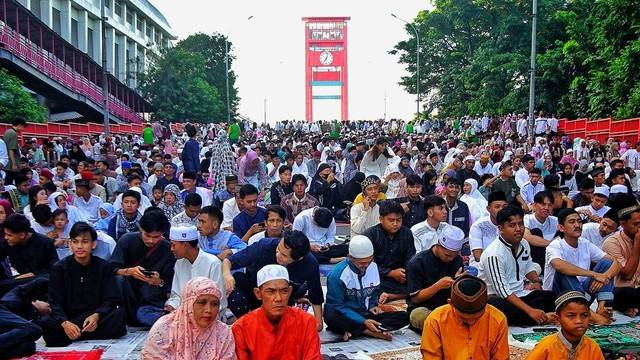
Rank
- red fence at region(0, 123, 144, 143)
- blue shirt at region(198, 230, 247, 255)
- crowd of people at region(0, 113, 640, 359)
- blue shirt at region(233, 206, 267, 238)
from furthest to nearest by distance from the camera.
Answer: red fence at region(0, 123, 144, 143) → blue shirt at region(233, 206, 267, 238) → blue shirt at region(198, 230, 247, 255) → crowd of people at region(0, 113, 640, 359)

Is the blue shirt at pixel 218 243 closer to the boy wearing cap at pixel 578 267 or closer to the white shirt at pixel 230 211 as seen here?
the white shirt at pixel 230 211

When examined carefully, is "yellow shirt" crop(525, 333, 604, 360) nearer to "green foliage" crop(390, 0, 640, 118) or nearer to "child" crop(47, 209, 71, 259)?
"child" crop(47, 209, 71, 259)

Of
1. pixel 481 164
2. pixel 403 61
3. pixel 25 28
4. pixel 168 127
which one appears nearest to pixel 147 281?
pixel 481 164

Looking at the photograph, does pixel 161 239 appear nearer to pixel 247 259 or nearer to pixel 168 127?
pixel 247 259

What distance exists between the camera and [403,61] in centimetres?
4844

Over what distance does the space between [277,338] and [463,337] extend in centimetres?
118

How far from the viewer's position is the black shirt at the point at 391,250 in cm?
764

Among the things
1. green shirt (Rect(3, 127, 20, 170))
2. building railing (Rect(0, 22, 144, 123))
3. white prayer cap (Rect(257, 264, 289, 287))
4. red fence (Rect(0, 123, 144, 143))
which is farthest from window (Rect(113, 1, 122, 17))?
white prayer cap (Rect(257, 264, 289, 287))

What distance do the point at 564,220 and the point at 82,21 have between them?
40.6 metres

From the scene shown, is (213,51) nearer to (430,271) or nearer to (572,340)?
(430,271)

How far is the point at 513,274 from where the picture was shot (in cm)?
680

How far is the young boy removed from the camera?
6387mm

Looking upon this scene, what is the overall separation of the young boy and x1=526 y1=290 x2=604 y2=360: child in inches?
146

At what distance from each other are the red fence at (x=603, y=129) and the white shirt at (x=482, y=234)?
16.6m
